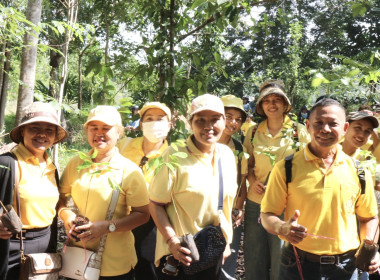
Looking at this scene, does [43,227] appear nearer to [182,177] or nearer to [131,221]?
[131,221]

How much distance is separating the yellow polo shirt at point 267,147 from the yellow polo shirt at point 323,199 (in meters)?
1.00

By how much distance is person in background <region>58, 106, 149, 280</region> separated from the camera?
2523mm

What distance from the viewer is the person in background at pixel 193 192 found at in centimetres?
244

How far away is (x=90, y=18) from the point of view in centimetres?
1044

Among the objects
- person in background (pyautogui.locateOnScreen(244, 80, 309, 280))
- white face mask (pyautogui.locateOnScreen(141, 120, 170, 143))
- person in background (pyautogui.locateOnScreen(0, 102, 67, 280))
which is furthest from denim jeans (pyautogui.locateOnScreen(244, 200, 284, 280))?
person in background (pyautogui.locateOnScreen(0, 102, 67, 280))

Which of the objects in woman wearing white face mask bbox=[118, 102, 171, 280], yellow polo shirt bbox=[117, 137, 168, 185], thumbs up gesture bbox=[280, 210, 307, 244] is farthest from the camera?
yellow polo shirt bbox=[117, 137, 168, 185]

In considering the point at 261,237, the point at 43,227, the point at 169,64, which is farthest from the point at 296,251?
the point at 169,64

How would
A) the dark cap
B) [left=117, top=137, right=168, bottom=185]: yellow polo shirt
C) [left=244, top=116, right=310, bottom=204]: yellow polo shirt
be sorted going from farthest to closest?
[left=244, top=116, right=310, bottom=204]: yellow polo shirt < [left=117, top=137, right=168, bottom=185]: yellow polo shirt < the dark cap

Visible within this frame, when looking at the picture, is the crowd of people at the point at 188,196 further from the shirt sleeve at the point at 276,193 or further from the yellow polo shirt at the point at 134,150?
the yellow polo shirt at the point at 134,150

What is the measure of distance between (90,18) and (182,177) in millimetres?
9294

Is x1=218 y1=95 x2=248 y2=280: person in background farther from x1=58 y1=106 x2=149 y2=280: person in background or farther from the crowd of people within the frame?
x1=58 y1=106 x2=149 y2=280: person in background

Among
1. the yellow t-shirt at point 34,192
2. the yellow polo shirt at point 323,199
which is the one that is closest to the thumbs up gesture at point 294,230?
the yellow polo shirt at point 323,199

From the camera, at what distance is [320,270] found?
2311 millimetres

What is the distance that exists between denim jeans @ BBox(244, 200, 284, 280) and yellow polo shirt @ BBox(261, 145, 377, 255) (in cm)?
117
